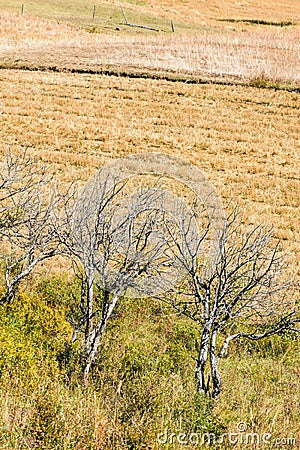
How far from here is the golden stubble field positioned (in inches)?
635

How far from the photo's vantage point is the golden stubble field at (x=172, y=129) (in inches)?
635

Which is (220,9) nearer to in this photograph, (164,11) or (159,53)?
(164,11)

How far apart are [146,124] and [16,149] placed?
15.9ft

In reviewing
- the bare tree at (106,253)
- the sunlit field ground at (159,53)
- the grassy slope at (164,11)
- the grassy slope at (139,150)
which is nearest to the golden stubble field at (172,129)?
the grassy slope at (139,150)

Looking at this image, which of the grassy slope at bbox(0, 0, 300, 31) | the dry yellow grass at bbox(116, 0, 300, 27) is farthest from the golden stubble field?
the dry yellow grass at bbox(116, 0, 300, 27)

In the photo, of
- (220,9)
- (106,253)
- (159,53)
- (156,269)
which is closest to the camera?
(106,253)

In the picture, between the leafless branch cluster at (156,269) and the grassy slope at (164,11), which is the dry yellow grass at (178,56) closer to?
the grassy slope at (164,11)

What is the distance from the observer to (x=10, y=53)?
28.4 m

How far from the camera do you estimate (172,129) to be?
20.1 metres

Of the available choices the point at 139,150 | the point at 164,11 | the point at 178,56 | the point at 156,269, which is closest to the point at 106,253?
the point at 156,269

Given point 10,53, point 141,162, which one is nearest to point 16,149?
point 141,162

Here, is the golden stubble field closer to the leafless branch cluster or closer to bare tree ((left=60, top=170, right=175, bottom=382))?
the leafless branch cluster

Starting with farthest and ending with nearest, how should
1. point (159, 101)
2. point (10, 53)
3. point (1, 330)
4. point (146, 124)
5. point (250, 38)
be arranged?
point (250, 38) → point (10, 53) → point (159, 101) → point (146, 124) → point (1, 330)

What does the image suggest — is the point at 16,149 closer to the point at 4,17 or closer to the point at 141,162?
the point at 141,162
